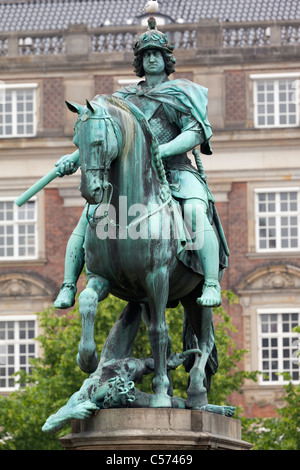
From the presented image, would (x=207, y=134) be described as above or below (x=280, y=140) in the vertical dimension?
below

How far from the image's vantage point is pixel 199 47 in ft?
182

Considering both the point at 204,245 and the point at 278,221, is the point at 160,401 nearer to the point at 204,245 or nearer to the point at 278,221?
the point at 204,245

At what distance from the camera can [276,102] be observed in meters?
55.0

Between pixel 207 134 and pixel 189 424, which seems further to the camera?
pixel 207 134

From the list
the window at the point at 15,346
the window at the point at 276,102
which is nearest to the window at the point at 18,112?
the window at the point at 15,346

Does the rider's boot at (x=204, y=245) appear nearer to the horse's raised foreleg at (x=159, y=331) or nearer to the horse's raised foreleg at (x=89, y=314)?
the horse's raised foreleg at (x=159, y=331)

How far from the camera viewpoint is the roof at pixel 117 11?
58.1 meters

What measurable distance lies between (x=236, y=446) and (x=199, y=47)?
135 feet

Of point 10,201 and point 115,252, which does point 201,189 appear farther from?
point 10,201
